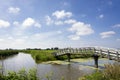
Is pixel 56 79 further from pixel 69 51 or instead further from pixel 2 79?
pixel 69 51

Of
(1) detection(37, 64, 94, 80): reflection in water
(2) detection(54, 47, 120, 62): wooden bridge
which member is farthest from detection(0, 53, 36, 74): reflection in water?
(2) detection(54, 47, 120, 62): wooden bridge

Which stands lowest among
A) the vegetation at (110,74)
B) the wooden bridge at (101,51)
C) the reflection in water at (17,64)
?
the reflection in water at (17,64)

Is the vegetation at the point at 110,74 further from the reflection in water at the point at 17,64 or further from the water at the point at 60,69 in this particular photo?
the reflection in water at the point at 17,64

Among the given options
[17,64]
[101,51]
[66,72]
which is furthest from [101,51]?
[17,64]

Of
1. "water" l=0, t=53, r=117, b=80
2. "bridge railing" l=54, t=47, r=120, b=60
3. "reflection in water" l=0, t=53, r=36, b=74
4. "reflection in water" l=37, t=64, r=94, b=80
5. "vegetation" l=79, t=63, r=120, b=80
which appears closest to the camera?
"vegetation" l=79, t=63, r=120, b=80

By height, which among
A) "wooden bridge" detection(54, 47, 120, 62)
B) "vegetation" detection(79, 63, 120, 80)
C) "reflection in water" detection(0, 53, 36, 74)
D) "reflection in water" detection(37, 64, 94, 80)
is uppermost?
"wooden bridge" detection(54, 47, 120, 62)

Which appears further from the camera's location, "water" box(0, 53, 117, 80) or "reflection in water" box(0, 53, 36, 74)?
"reflection in water" box(0, 53, 36, 74)

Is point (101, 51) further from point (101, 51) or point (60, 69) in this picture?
point (60, 69)

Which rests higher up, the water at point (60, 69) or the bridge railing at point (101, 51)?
the bridge railing at point (101, 51)

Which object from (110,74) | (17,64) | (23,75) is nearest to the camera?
(23,75)

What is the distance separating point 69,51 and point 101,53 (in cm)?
1269

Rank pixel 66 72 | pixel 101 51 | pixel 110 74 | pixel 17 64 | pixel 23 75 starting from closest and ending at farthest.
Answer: pixel 23 75 < pixel 110 74 < pixel 66 72 < pixel 101 51 < pixel 17 64

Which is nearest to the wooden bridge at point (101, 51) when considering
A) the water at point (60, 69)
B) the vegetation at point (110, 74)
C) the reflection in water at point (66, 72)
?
the water at point (60, 69)

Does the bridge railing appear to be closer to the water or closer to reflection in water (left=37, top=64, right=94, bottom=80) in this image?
the water
